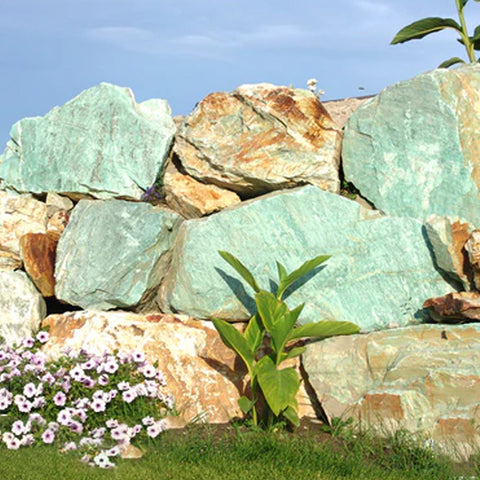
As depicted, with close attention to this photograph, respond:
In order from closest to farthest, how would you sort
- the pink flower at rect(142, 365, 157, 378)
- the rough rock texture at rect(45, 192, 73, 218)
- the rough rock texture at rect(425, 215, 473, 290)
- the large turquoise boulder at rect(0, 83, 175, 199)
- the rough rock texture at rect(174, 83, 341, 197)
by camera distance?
the pink flower at rect(142, 365, 157, 378) < the rough rock texture at rect(425, 215, 473, 290) < the rough rock texture at rect(174, 83, 341, 197) < the large turquoise boulder at rect(0, 83, 175, 199) < the rough rock texture at rect(45, 192, 73, 218)

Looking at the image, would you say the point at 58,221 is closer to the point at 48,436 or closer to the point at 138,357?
the point at 138,357

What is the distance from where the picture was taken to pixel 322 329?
5609 millimetres

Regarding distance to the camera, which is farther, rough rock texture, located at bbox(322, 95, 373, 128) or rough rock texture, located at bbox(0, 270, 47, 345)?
rough rock texture, located at bbox(322, 95, 373, 128)

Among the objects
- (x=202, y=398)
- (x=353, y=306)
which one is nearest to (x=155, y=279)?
(x=202, y=398)

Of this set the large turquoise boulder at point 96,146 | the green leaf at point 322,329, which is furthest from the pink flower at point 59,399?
the large turquoise boulder at point 96,146

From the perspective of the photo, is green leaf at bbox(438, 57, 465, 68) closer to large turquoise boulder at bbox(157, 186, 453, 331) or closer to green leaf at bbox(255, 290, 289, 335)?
large turquoise boulder at bbox(157, 186, 453, 331)

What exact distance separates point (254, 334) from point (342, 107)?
450 cm

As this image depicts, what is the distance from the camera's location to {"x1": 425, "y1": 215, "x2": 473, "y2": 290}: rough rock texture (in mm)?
6129

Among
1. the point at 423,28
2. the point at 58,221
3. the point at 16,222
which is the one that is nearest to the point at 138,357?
the point at 58,221

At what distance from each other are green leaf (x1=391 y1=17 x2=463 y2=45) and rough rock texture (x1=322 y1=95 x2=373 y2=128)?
94 cm

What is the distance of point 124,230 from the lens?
675cm

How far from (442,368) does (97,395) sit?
270 cm

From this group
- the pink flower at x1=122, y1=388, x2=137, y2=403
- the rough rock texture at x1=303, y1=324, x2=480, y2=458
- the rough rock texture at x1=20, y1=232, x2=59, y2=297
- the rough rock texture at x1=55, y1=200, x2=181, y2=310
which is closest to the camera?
the rough rock texture at x1=303, y1=324, x2=480, y2=458

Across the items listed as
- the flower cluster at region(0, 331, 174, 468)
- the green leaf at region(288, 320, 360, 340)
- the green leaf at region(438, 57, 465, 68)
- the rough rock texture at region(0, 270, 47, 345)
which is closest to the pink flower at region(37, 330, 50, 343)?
the flower cluster at region(0, 331, 174, 468)
